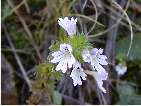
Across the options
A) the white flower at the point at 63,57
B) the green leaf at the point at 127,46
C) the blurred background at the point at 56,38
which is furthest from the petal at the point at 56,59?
the green leaf at the point at 127,46

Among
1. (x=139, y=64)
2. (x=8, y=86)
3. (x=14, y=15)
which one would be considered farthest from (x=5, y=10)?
(x=139, y=64)

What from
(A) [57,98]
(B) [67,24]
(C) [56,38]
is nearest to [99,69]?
(B) [67,24]

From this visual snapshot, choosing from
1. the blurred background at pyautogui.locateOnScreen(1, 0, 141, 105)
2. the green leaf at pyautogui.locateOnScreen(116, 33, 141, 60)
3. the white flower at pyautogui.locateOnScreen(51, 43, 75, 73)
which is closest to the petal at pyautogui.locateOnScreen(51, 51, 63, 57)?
the white flower at pyautogui.locateOnScreen(51, 43, 75, 73)

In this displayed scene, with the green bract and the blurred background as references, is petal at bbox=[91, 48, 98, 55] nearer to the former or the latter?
the green bract

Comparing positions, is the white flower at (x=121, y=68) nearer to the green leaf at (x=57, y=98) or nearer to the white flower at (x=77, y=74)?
the green leaf at (x=57, y=98)

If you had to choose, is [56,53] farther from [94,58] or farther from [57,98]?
[57,98]

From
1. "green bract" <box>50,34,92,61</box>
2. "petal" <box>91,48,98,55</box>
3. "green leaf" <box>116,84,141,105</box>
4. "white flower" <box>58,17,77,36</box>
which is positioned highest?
"white flower" <box>58,17,77,36</box>

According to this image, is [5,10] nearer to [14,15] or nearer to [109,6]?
[14,15]
